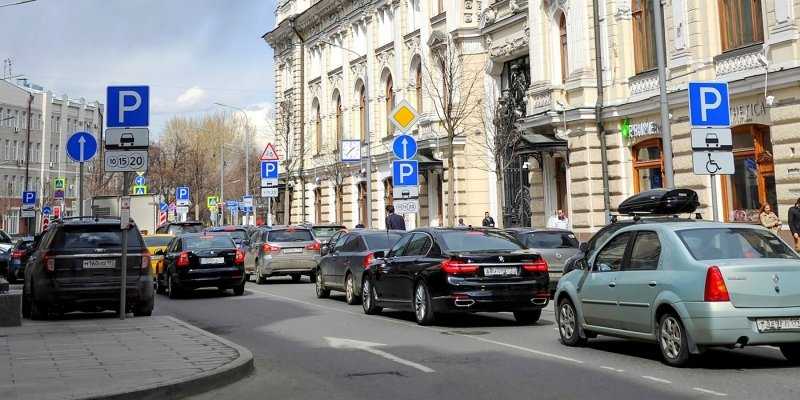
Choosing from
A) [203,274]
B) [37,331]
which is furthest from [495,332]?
[203,274]

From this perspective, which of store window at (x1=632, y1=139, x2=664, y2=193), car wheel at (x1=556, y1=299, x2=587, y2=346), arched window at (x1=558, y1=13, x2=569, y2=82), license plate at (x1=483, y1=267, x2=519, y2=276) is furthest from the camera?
arched window at (x1=558, y1=13, x2=569, y2=82)

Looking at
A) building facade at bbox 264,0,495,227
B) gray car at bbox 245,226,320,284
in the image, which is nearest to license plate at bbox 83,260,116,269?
gray car at bbox 245,226,320,284

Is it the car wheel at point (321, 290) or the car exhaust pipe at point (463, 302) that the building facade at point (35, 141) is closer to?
the car wheel at point (321, 290)

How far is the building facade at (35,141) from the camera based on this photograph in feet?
285

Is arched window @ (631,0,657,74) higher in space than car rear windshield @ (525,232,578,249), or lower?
higher

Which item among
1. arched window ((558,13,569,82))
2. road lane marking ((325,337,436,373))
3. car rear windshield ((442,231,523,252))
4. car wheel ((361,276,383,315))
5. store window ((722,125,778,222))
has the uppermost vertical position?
arched window ((558,13,569,82))

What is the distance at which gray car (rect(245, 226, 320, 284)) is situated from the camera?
26.0 metres

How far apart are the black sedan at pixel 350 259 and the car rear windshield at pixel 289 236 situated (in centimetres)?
569

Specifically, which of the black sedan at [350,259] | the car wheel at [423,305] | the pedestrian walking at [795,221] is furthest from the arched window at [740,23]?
the car wheel at [423,305]

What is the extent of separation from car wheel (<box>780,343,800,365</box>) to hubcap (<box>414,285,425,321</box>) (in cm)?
597

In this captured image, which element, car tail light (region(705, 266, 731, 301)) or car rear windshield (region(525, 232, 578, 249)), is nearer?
car tail light (region(705, 266, 731, 301))

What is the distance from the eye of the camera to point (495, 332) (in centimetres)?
1334

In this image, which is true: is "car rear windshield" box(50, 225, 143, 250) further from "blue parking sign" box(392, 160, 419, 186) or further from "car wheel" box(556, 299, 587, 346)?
"blue parking sign" box(392, 160, 419, 186)

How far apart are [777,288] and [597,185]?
1988 cm
